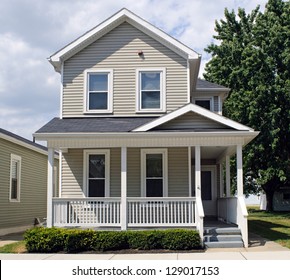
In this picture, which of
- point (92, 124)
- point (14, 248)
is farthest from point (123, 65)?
point (14, 248)

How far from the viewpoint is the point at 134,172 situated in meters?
16.2

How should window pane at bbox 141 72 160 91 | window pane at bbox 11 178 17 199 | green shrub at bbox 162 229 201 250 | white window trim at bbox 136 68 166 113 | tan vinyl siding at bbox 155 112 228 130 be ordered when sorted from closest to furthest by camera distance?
green shrub at bbox 162 229 201 250 → tan vinyl siding at bbox 155 112 228 130 → white window trim at bbox 136 68 166 113 → window pane at bbox 141 72 160 91 → window pane at bbox 11 178 17 199

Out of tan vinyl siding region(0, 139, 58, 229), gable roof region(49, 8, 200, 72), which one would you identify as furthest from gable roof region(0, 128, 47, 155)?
gable roof region(49, 8, 200, 72)

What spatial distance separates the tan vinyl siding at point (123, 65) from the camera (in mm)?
16734

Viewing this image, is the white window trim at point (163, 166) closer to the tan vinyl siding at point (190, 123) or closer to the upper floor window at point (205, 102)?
the tan vinyl siding at point (190, 123)

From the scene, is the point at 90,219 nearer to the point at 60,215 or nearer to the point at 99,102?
the point at 60,215

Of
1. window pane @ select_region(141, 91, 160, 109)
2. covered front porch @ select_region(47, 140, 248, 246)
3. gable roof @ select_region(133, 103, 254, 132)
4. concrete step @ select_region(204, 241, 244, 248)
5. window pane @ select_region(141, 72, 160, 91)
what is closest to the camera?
concrete step @ select_region(204, 241, 244, 248)

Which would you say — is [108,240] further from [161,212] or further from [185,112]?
[185,112]

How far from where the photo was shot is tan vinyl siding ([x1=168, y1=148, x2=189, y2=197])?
16.0 meters

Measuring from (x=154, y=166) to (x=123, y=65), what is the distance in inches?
158

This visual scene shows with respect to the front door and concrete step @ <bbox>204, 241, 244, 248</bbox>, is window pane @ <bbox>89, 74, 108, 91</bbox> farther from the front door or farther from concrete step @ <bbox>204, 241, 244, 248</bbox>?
concrete step @ <bbox>204, 241, 244, 248</bbox>

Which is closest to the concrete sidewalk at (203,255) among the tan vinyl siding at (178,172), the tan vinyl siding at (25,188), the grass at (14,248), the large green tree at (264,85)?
the grass at (14,248)

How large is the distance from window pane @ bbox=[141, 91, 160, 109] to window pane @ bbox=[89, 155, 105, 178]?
2.53 m

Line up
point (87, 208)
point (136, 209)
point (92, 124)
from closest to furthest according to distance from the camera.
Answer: point (136, 209) < point (87, 208) < point (92, 124)
